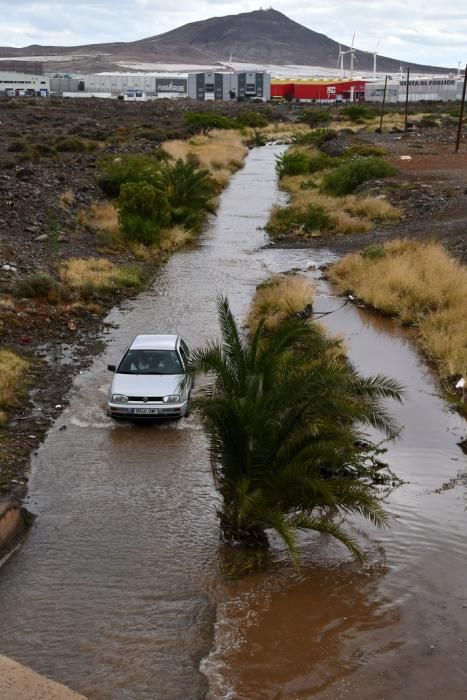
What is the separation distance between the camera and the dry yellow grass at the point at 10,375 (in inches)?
685

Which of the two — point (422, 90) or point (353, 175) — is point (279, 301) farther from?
point (422, 90)

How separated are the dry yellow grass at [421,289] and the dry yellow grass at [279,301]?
81.3 inches

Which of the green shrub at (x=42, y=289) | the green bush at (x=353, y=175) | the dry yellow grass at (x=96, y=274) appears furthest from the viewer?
the green bush at (x=353, y=175)

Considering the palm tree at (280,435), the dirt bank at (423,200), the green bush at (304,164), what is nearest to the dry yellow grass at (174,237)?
the dirt bank at (423,200)

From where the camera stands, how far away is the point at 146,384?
55.3ft

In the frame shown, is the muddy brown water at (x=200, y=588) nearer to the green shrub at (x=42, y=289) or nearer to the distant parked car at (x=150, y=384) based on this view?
the distant parked car at (x=150, y=384)

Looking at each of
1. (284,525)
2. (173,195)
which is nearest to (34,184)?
(173,195)

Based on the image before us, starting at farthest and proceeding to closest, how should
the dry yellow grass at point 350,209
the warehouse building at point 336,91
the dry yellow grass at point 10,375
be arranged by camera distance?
1. the warehouse building at point 336,91
2. the dry yellow grass at point 350,209
3. the dry yellow grass at point 10,375

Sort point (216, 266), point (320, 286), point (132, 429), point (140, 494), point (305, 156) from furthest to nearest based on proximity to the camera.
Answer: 1. point (305, 156)
2. point (216, 266)
3. point (320, 286)
4. point (132, 429)
5. point (140, 494)

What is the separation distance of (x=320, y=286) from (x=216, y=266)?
5337 mm

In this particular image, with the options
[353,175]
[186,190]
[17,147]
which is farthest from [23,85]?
[186,190]

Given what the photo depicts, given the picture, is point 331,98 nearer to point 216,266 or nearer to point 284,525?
point 216,266

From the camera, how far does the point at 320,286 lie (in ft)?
95.6

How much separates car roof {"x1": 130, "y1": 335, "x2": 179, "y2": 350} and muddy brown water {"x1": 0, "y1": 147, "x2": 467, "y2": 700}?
162cm
